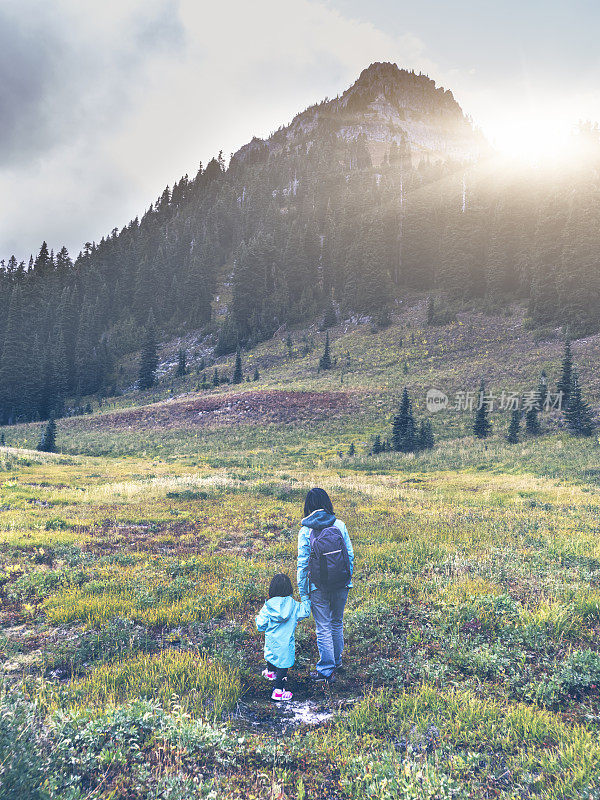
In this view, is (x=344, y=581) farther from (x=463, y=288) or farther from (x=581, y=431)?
(x=463, y=288)

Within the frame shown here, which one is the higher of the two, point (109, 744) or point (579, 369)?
point (579, 369)

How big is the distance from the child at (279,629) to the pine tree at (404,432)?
88.0 feet

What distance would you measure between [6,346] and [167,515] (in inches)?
2836

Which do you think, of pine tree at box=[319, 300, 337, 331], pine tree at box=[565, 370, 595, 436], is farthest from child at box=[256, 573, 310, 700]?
pine tree at box=[319, 300, 337, 331]

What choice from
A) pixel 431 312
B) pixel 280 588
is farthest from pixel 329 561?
pixel 431 312

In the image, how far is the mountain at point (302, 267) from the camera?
223ft

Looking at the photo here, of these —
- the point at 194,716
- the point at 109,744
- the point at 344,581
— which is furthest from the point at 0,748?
the point at 344,581

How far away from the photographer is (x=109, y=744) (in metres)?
3.43

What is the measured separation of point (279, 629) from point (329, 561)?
3.36ft

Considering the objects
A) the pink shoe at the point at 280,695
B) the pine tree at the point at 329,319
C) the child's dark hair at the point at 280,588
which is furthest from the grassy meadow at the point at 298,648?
the pine tree at the point at 329,319

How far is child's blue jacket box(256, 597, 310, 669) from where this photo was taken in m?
4.94

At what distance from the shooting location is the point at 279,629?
5.04 meters

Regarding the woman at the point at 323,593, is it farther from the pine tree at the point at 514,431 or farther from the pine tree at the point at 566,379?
the pine tree at the point at 566,379

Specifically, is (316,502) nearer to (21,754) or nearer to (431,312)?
(21,754)
